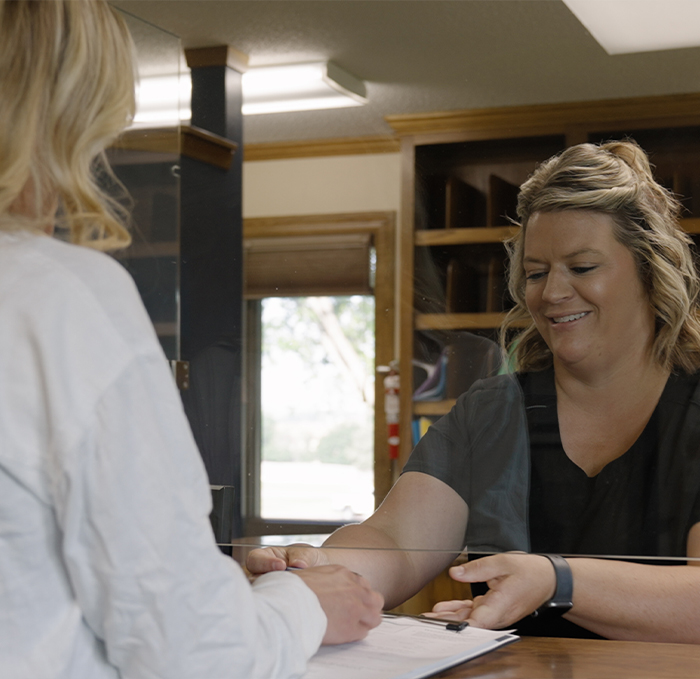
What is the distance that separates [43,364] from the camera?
60 cm

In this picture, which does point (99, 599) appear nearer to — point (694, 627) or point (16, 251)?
point (16, 251)

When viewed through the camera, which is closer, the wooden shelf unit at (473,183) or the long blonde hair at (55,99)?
the long blonde hair at (55,99)

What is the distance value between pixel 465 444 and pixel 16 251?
807 millimetres

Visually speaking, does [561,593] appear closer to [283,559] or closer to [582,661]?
[582,661]

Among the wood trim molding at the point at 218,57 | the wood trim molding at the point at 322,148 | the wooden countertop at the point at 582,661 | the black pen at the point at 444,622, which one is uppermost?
the wood trim molding at the point at 218,57

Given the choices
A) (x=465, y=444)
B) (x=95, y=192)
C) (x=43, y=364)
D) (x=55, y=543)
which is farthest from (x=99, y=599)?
(x=465, y=444)

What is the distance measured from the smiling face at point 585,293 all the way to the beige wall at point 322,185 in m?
0.25

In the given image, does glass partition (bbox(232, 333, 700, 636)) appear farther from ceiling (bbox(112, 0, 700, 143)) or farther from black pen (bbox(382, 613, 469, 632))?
ceiling (bbox(112, 0, 700, 143))

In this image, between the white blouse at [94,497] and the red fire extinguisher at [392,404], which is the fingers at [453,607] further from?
the white blouse at [94,497]

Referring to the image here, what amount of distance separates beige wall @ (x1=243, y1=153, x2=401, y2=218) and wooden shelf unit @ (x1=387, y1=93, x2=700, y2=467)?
32 millimetres

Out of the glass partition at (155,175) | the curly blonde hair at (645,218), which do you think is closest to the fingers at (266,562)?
the glass partition at (155,175)

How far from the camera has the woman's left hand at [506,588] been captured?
107cm

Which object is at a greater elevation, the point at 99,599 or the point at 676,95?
the point at 676,95

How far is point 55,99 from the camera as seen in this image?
2.36 feet
